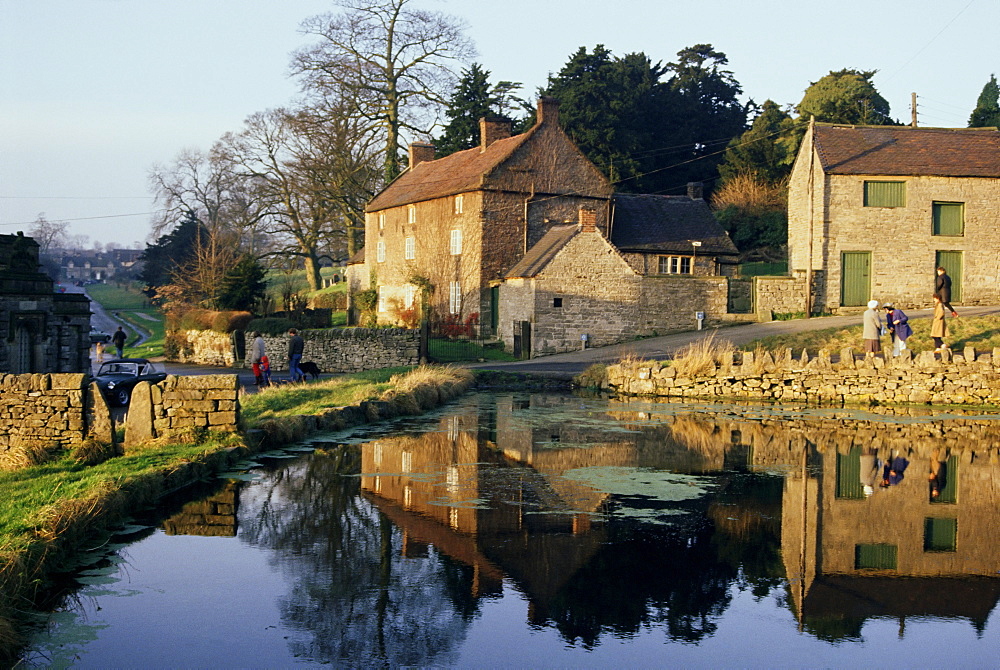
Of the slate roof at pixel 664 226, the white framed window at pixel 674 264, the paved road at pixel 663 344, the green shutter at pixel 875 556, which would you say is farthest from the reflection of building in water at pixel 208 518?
the white framed window at pixel 674 264

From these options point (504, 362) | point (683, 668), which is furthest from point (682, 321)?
point (683, 668)

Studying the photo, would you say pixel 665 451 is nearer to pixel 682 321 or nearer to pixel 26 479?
pixel 26 479

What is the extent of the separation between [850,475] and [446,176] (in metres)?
30.5

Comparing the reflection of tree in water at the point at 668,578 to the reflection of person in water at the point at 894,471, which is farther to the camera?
the reflection of person in water at the point at 894,471

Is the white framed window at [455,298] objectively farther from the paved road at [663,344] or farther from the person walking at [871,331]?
the person walking at [871,331]

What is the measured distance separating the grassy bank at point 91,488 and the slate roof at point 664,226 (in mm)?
20866

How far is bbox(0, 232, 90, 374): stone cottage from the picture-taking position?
82.7 feet

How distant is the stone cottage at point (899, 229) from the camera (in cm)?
3544

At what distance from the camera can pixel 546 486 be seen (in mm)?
12852

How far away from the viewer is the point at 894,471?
13922 millimetres

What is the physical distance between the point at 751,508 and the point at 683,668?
16.6 ft

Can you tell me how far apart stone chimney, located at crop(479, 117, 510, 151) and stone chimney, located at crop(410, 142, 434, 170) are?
5.96 metres

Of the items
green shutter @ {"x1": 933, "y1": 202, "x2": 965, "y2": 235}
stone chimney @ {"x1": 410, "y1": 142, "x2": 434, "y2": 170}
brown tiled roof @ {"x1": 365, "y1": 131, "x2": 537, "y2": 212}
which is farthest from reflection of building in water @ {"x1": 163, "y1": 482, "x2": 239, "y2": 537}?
stone chimney @ {"x1": 410, "y1": 142, "x2": 434, "y2": 170}

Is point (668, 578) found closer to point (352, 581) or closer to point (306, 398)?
point (352, 581)
